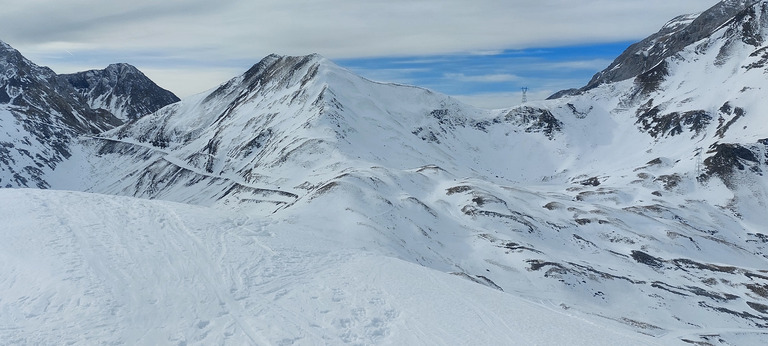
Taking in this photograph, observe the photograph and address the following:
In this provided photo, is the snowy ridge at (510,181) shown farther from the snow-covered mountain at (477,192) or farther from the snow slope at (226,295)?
the snow slope at (226,295)

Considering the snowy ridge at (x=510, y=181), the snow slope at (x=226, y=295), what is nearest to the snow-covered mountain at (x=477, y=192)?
the snow slope at (x=226, y=295)

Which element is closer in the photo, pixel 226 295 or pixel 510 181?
pixel 226 295

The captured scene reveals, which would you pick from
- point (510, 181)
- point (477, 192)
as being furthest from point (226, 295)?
point (510, 181)

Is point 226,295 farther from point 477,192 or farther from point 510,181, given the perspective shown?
point 510,181

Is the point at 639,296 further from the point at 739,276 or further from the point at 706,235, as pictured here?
the point at 706,235

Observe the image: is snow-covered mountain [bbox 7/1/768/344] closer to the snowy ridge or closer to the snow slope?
the snow slope

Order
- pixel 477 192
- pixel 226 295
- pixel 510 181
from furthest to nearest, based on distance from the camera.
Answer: pixel 510 181, pixel 477 192, pixel 226 295

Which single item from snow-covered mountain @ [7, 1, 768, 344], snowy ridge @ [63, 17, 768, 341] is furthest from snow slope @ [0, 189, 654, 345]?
snowy ridge @ [63, 17, 768, 341]
